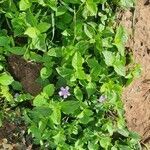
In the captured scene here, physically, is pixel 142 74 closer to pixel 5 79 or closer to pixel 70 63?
pixel 70 63

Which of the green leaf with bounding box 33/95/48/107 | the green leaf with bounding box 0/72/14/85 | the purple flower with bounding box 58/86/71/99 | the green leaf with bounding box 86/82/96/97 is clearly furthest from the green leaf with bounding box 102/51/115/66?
the green leaf with bounding box 0/72/14/85

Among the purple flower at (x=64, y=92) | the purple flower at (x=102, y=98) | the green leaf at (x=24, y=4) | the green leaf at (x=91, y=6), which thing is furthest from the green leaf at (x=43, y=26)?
the purple flower at (x=102, y=98)

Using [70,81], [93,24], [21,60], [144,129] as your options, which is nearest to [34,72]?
[21,60]

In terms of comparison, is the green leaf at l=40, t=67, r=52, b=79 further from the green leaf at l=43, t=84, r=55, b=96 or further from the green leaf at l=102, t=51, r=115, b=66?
the green leaf at l=102, t=51, r=115, b=66

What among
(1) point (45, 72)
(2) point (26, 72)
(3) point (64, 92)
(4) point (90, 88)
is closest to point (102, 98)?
(4) point (90, 88)

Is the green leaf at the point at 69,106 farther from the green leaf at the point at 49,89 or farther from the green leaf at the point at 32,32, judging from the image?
the green leaf at the point at 32,32

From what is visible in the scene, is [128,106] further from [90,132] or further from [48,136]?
[48,136]
